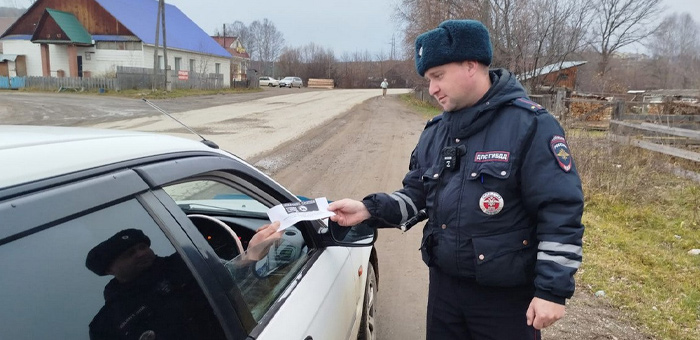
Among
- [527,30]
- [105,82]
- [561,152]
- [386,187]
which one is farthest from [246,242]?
[105,82]

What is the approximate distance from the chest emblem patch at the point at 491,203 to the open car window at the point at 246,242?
0.85 meters

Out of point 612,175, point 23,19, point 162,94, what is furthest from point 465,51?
point 23,19

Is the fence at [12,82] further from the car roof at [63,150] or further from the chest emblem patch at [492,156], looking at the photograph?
the chest emblem patch at [492,156]

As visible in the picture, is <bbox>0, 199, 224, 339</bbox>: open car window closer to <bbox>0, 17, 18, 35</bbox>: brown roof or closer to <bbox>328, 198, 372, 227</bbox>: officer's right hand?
<bbox>328, 198, 372, 227</bbox>: officer's right hand

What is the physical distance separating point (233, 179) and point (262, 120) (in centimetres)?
1650

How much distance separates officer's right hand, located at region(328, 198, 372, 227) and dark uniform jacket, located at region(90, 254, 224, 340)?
940 mm

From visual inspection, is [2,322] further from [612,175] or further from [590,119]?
[590,119]

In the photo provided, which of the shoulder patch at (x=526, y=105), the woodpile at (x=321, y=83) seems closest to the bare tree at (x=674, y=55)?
the woodpile at (x=321, y=83)

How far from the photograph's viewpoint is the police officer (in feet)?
5.87

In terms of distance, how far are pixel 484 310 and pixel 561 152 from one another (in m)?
0.72

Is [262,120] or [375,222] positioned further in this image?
[262,120]

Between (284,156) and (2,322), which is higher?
(2,322)

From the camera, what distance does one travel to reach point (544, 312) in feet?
5.88

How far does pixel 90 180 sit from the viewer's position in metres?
1.18
